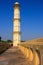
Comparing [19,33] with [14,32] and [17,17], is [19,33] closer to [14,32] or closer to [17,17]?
[14,32]

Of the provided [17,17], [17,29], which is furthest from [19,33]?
[17,17]

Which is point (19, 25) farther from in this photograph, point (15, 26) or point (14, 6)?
point (14, 6)

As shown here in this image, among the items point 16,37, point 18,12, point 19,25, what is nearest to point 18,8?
point 18,12

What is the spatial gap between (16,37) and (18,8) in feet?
32.2

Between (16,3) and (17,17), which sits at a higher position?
(16,3)

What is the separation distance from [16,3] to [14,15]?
4839mm

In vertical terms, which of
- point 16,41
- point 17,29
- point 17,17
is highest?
point 17,17

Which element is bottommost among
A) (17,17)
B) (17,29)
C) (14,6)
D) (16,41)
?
(16,41)

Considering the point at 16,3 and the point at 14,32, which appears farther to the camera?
the point at 16,3

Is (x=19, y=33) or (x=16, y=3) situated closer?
(x=19, y=33)

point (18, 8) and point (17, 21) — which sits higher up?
point (18, 8)

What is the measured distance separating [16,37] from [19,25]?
4164 mm

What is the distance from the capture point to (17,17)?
57.2 m

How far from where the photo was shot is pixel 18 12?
5884 cm
